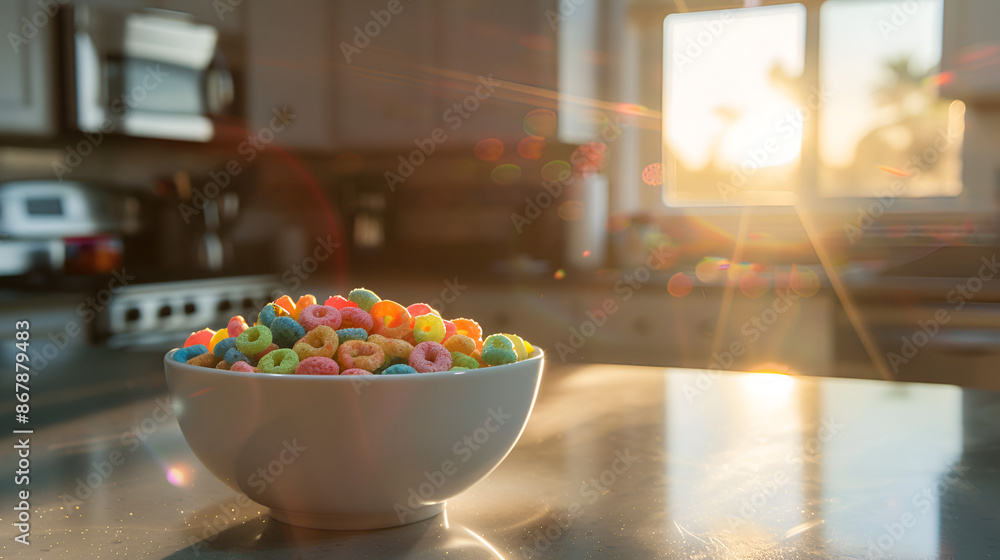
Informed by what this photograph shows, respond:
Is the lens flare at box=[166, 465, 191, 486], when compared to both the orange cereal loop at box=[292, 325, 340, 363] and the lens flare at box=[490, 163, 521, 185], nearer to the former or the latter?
the orange cereal loop at box=[292, 325, 340, 363]

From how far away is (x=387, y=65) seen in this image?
3.29 m

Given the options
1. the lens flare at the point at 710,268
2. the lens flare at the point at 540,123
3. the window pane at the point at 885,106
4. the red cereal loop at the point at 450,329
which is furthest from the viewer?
the lens flare at the point at 540,123

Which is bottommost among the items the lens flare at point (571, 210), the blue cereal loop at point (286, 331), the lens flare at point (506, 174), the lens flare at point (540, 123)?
the blue cereal loop at point (286, 331)

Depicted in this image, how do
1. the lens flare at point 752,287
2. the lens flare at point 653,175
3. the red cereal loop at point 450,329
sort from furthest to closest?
the lens flare at point 653,175 < the lens flare at point 752,287 < the red cereal loop at point 450,329

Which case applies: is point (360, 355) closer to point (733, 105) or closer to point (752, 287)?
point (752, 287)

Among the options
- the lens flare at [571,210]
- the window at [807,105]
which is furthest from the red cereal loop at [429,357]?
the window at [807,105]

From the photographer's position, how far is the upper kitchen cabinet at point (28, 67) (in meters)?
2.33

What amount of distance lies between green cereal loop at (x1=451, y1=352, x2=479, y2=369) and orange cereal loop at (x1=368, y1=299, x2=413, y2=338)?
44 mm

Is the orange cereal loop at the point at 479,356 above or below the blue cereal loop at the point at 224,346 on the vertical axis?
below

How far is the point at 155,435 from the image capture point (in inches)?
29.1

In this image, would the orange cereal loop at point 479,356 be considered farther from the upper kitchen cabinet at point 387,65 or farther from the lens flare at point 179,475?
the upper kitchen cabinet at point 387,65

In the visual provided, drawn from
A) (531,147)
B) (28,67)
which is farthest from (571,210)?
(28,67)

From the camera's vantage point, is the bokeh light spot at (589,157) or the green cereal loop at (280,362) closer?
the green cereal loop at (280,362)

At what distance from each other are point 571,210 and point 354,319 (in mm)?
2645
